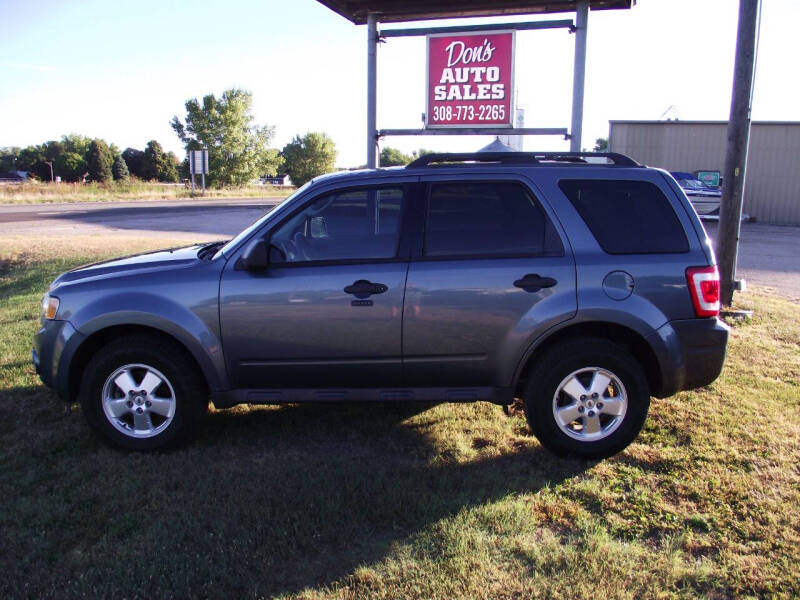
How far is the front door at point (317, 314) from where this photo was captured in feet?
13.4

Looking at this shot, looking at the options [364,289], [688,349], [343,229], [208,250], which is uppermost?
[343,229]

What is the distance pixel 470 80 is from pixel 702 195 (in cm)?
1880

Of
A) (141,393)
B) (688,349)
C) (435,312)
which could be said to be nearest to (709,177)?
(688,349)

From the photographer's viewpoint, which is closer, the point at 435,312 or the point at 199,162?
the point at 435,312

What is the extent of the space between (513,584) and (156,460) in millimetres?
2453

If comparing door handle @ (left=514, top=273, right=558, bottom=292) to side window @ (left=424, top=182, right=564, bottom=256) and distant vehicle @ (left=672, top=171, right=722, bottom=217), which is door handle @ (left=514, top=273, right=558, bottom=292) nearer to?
side window @ (left=424, top=182, right=564, bottom=256)

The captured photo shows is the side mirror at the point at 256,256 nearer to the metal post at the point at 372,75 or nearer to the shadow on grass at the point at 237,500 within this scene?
the shadow on grass at the point at 237,500

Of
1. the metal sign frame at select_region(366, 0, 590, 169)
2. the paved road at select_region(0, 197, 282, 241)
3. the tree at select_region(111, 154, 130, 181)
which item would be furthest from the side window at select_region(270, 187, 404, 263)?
the tree at select_region(111, 154, 130, 181)

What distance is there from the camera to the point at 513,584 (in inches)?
115

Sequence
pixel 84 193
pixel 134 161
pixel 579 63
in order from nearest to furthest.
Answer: pixel 579 63 → pixel 84 193 → pixel 134 161

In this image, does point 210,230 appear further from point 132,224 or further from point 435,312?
point 435,312

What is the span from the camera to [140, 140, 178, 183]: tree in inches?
3034

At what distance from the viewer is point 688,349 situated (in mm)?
4109

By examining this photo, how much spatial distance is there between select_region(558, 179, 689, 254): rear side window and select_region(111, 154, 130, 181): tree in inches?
3033
